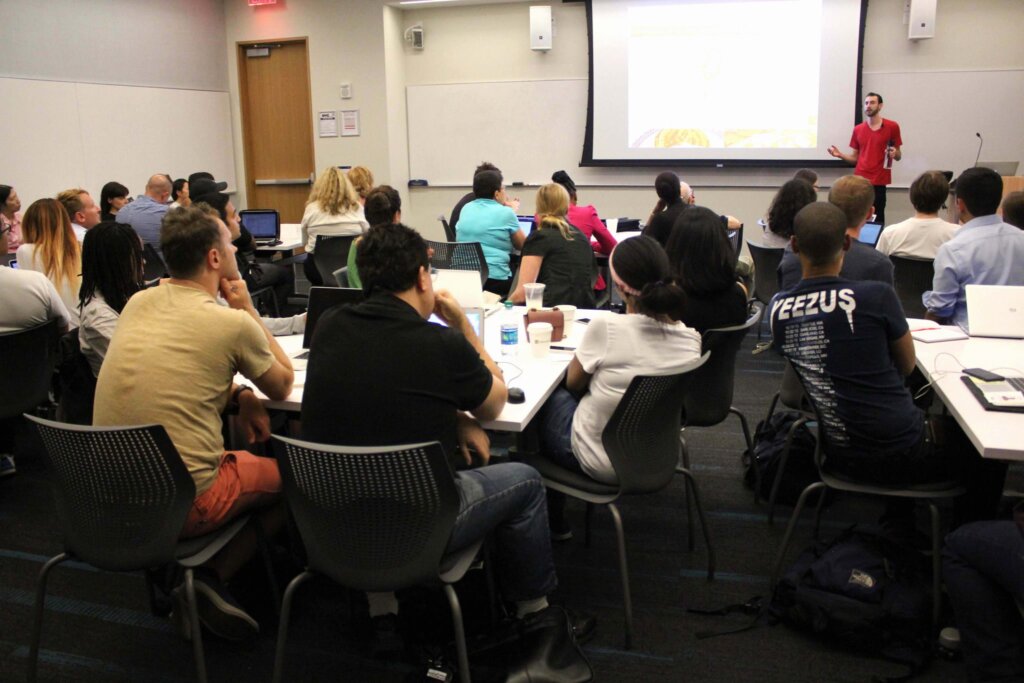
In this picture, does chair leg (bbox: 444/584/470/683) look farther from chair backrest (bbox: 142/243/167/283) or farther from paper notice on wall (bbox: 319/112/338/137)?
paper notice on wall (bbox: 319/112/338/137)

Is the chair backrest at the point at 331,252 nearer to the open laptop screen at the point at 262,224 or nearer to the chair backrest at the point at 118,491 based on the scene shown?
the open laptop screen at the point at 262,224

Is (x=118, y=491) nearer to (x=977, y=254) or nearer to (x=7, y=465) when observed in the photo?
(x=7, y=465)

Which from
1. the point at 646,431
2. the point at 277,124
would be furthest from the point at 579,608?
the point at 277,124

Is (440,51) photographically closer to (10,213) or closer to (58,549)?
(10,213)

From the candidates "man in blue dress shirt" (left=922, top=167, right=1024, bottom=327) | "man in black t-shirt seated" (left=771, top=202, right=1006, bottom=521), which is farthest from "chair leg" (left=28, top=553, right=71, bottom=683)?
"man in blue dress shirt" (left=922, top=167, right=1024, bottom=327)

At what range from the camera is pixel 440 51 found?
8.70m

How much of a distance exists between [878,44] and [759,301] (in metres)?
3.53

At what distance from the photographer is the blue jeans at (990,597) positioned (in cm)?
207

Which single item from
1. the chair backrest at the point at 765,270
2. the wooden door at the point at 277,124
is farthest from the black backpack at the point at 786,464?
the wooden door at the point at 277,124

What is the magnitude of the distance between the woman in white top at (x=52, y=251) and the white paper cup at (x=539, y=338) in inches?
88.2

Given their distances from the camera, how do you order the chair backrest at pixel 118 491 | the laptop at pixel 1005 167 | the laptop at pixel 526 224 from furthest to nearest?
the laptop at pixel 1005 167 → the laptop at pixel 526 224 → the chair backrest at pixel 118 491

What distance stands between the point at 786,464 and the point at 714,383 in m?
0.54

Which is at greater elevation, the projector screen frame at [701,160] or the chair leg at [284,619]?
the projector screen frame at [701,160]

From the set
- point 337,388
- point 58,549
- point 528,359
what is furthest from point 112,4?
point 337,388
